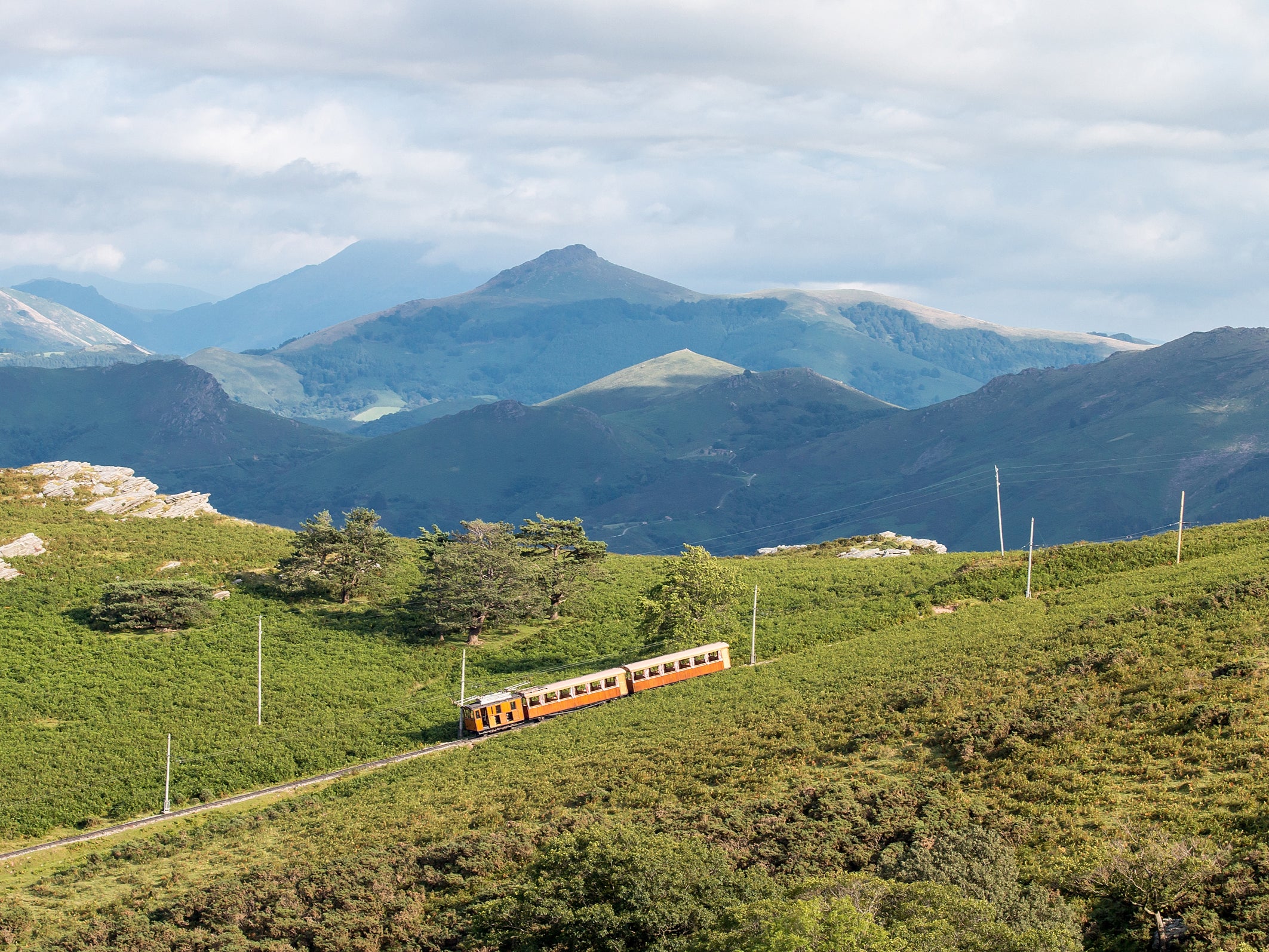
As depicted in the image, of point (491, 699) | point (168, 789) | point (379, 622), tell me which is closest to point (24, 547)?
point (379, 622)

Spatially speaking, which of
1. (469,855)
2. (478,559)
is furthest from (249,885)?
(478,559)

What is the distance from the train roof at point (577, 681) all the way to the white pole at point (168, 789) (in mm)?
17690

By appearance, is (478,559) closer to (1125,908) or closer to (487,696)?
(487,696)

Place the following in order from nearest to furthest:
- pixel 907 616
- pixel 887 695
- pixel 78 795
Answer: pixel 887 695 → pixel 78 795 → pixel 907 616

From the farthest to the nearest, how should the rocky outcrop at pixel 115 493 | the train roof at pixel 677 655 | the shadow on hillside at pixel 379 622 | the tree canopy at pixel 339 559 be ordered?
the rocky outcrop at pixel 115 493 → the tree canopy at pixel 339 559 → the shadow on hillside at pixel 379 622 → the train roof at pixel 677 655

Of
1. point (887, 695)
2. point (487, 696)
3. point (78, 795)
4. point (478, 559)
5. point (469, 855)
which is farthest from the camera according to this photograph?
point (478, 559)

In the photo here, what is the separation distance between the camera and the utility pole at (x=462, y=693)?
59.8 metres

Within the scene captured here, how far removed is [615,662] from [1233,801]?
138 feet

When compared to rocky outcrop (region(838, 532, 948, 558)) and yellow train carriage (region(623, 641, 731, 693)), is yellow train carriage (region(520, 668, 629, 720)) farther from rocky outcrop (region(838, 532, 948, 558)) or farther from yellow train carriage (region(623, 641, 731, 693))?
rocky outcrop (region(838, 532, 948, 558))

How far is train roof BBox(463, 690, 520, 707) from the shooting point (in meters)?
58.5

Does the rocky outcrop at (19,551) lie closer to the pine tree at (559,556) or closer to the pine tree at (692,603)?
the pine tree at (559,556)

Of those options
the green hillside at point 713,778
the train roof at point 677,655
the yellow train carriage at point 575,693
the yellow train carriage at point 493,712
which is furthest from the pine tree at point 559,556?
the yellow train carriage at point 493,712

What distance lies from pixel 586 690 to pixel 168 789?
2150 centimetres

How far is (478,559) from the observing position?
74625 millimetres
